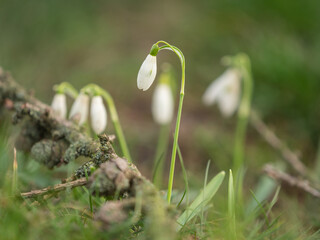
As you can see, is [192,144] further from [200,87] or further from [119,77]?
[119,77]

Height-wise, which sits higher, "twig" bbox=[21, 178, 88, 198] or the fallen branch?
the fallen branch

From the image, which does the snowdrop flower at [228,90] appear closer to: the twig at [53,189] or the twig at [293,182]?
the twig at [293,182]

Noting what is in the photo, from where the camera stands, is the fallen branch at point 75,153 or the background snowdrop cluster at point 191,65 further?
the background snowdrop cluster at point 191,65

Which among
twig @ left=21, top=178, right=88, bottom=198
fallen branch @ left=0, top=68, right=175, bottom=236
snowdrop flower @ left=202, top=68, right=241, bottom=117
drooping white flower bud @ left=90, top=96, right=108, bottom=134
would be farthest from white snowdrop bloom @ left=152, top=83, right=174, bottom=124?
twig @ left=21, top=178, right=88, bottom=198

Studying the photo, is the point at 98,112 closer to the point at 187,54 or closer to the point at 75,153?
the point at 75,153

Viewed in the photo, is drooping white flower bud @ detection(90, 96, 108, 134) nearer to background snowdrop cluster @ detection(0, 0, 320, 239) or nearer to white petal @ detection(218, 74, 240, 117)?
background snowdrop cluster @ detection(0, 0, 320, 239)

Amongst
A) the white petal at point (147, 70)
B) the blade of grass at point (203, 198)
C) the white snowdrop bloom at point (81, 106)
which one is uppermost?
the white petal at point (147, 70)

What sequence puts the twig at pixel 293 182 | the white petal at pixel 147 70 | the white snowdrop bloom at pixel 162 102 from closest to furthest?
1. the white petal at pixel 147 70
2. the twig at pixel 293 182
3. the white snowdrop bloom at pixel 162 102

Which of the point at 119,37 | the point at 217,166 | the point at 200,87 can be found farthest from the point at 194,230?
the point at 119,37

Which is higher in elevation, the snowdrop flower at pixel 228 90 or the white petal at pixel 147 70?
the white petal at pixel 147 70

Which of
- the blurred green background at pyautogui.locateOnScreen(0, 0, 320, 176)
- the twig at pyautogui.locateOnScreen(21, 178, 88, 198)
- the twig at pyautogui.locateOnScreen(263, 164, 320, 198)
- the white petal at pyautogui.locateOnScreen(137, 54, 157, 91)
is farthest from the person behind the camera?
the blurred green background at pyautogui.locateOnScreen(0, 0, 320, 176)

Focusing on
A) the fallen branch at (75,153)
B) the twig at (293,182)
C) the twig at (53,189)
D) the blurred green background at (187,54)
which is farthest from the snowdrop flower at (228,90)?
the twig at (53,189)
